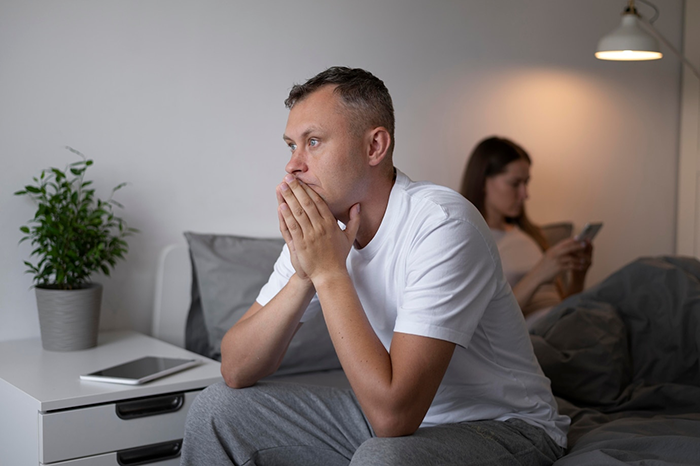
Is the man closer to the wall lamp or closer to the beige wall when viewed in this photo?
the wall lamp

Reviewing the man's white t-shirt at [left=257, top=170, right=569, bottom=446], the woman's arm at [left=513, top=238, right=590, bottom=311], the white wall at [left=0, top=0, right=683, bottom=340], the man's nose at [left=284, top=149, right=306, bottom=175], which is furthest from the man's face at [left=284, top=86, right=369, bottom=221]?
the woman's arm at [left=513, top=238, right=590, bottom=311]

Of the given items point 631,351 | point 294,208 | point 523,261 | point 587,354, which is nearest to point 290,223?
point 294,208

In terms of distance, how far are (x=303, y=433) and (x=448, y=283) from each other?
428mm

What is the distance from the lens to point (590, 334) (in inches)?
73.7

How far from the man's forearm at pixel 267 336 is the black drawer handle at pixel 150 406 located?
258 mm

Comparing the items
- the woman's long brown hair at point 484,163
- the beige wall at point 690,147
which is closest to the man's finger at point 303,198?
the woman's long brown hair at point 484,163

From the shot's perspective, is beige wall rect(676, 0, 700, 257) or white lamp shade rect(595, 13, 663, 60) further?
beige wall rect(676, 0, 700, 257)

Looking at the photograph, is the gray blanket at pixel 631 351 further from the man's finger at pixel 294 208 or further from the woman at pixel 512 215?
the man's finger at pixel 294 208

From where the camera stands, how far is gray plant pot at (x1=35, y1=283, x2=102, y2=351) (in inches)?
72.7

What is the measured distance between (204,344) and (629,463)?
52.5 inches

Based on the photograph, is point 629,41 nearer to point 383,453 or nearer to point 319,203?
point 319,203

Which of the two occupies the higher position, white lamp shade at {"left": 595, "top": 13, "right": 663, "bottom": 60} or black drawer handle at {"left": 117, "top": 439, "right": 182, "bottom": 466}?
white lamp shade at {"left": 595, "top": 13, "right": 663, "bottom": 60}

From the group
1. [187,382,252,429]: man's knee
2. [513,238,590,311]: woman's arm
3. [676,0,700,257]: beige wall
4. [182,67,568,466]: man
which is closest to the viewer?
[182,67,568,466]: man

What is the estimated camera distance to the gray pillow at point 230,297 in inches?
80.6
